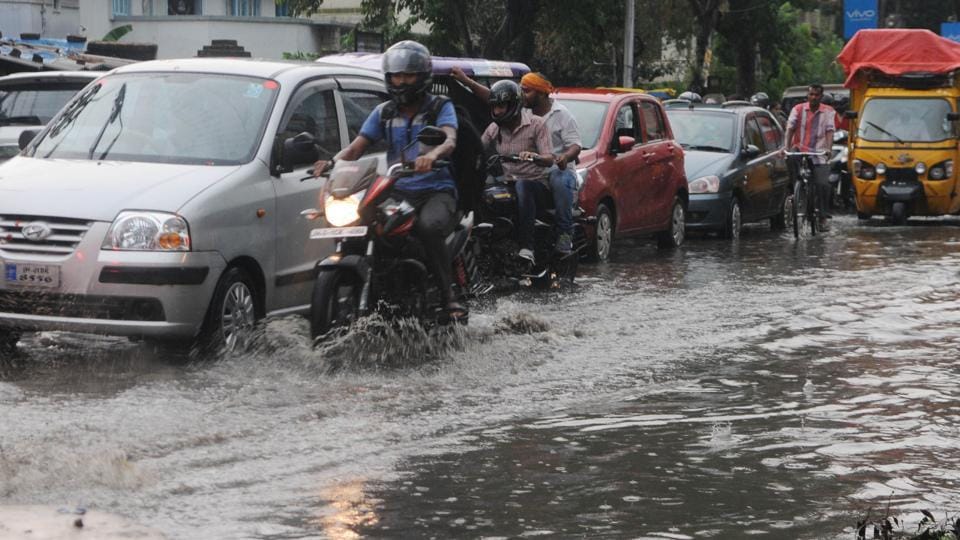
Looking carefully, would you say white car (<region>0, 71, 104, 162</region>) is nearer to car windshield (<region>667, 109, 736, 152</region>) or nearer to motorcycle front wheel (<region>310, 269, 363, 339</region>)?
motorcycle front wheel (<region>310, 269, 363, 339</region>)

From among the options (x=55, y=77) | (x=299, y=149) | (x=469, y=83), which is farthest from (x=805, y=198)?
(x=299, y=149)

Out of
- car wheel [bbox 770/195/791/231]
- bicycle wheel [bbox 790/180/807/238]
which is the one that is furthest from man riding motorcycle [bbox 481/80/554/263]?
car wheel [bbox 770/195/791/231]

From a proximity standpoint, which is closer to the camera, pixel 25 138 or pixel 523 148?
pixel 25 138

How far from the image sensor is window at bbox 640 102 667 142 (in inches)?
723

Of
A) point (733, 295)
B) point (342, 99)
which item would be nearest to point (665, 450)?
point (342, 99)

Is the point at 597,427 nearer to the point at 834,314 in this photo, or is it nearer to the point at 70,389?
the point at 70,389

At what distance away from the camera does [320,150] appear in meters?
11.1

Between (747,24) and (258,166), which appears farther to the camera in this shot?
(747,24)

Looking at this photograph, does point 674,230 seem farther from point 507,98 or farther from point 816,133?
point 507,98

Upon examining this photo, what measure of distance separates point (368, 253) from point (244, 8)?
43241 mm

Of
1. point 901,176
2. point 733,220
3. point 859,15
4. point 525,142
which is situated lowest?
point 733,220

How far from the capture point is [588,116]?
17.5 meters

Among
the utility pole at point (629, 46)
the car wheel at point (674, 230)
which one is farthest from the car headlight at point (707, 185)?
the utility pole at point (629, 46)

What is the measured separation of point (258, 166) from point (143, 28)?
131 feet
